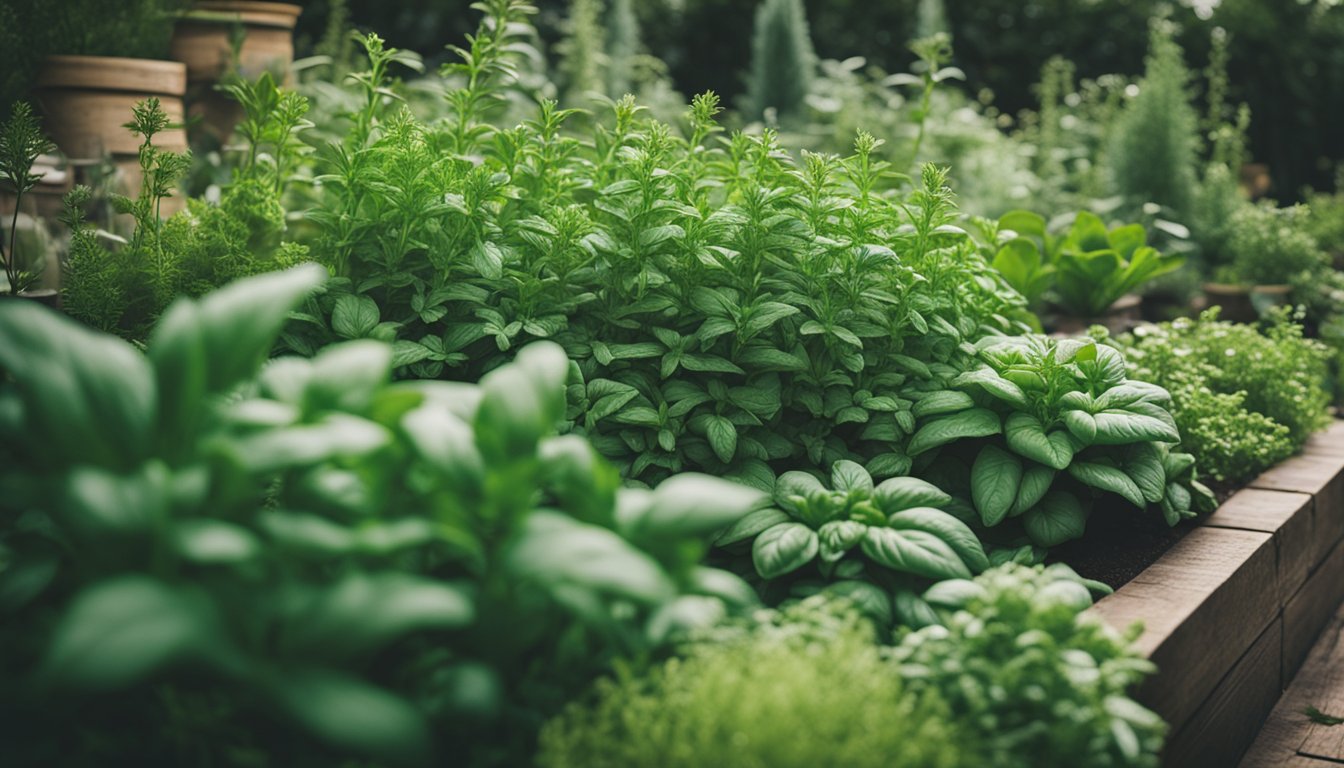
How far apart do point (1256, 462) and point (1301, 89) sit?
616 centimetres

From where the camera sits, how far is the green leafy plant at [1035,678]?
4.35ft

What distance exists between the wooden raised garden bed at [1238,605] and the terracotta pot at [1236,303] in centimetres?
147

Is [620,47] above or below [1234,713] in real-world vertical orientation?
above

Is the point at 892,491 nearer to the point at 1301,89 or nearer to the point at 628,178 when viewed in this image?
the point at 628,178

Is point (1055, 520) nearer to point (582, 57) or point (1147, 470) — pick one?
point (1147, 470)

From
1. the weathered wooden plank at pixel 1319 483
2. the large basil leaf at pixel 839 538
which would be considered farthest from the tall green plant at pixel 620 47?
the large basil leaf at pixel 839 538

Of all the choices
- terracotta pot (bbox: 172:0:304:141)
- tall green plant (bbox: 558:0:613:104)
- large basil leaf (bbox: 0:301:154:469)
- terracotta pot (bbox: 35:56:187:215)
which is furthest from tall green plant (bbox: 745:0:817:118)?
large basil leaf (bbox: 0:301:154:469)

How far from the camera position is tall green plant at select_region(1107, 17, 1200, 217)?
183 inches

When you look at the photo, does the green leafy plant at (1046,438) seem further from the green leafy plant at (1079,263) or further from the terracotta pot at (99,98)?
the terracotta pot at (99,98)

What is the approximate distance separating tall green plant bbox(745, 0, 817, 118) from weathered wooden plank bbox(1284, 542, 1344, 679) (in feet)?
12.6

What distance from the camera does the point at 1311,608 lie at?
107 inches

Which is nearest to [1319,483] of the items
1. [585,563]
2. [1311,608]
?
[1311,608]

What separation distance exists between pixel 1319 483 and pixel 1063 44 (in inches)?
242

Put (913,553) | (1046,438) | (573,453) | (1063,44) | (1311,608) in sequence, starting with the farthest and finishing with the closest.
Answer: (1063,44), (1311,608), (1046,438), (913,553), (573,453)
